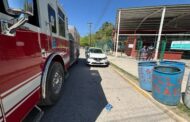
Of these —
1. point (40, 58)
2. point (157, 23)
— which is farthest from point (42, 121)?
point (157, 23)

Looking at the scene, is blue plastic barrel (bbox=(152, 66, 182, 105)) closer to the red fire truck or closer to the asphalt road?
the asphalt road

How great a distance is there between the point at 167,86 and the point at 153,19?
16.4m

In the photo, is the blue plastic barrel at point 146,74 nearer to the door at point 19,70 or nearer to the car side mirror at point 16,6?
the door at point 19,70

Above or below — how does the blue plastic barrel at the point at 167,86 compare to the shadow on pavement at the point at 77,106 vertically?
above

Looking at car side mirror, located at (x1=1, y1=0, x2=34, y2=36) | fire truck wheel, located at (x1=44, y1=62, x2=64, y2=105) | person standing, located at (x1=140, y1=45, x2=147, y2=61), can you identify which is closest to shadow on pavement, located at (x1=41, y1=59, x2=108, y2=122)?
fire truck wheel, located at (x1=44, y1=62, x2=64, y2=105)

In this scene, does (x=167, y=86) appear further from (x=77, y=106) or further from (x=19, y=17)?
(x=19, y=17)

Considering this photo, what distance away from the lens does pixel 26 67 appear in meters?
2.00

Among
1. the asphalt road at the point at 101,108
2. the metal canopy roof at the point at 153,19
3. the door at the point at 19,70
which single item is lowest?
the asphalt road at the point at 101,108

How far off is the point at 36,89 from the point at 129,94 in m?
3.21

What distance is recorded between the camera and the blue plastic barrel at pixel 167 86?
350 cm

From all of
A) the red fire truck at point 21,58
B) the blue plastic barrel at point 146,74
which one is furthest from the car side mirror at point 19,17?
the blue plastic barrel at point 146,74

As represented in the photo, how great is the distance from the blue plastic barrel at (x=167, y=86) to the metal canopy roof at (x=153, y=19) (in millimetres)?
11635

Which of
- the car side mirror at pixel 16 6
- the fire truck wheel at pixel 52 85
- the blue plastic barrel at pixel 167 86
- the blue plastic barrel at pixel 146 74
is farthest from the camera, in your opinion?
the blue plastic barrel at pixel 146 74

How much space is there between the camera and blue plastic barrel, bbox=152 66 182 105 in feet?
11.5
